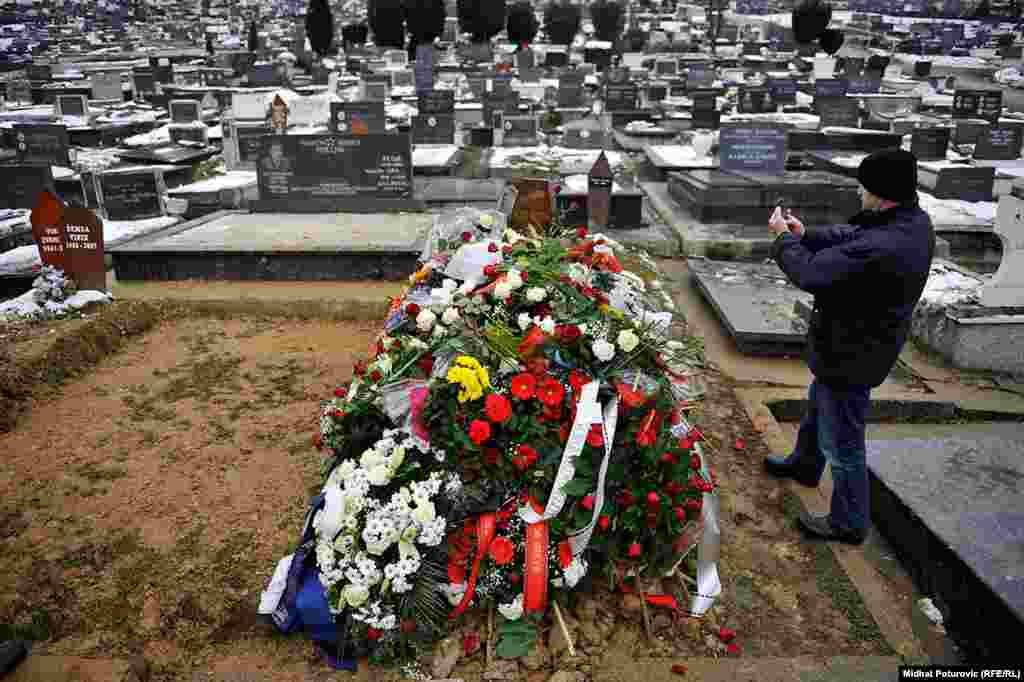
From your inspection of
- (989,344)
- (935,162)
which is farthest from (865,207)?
(935,162)

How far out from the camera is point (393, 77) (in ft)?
80.9

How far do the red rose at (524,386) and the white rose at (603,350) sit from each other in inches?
13.3

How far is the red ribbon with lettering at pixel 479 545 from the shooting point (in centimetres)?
287

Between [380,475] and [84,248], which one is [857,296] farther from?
[84,248]

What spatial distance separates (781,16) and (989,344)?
46.5 metres

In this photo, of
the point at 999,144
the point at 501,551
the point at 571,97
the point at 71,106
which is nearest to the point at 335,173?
the point at 501,551

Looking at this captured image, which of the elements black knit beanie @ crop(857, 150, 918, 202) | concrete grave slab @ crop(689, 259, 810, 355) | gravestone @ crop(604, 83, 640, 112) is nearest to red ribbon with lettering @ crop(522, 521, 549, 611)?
black knit beanie @ crop(857, 150, 918, 202)

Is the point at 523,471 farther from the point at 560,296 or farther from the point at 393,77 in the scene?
the point at 393,77

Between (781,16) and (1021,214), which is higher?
(781,16)

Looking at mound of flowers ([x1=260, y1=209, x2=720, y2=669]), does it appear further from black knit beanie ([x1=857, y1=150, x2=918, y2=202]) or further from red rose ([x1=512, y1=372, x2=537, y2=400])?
black knit beanie ([x1=857, y1=150, x2=918, y2=202])

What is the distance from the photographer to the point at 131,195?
33.0ft

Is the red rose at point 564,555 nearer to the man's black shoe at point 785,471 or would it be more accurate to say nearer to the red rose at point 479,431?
the red rose at point 479,431

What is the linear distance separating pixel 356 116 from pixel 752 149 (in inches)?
309

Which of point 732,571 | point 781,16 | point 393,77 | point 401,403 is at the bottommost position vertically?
point 732,571
